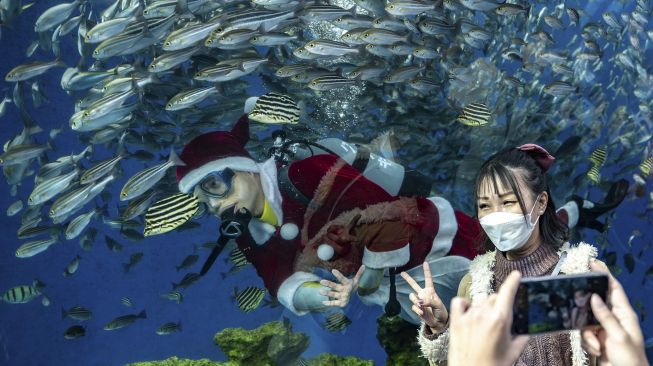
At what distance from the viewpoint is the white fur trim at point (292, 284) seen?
15.1 ft

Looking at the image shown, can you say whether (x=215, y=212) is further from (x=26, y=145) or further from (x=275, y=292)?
(x=26, y=145)

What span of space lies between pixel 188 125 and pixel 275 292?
159 cm

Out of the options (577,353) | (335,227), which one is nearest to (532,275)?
(577,353)

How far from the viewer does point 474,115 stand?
5.23 meters

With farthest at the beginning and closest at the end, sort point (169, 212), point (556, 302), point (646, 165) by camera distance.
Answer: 1. point (646, 165)
2. point (169, 212)
3. point (556, 302)

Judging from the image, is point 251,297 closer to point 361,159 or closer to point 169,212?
point 169,212

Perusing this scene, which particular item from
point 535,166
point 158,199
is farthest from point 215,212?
point 535,166

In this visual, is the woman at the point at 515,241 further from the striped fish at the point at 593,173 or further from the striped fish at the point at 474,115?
the striped fish at the point at 593,173

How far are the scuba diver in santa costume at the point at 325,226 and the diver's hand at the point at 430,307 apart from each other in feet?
8.15

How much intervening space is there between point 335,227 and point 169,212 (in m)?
1.27

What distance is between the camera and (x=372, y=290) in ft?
15.3

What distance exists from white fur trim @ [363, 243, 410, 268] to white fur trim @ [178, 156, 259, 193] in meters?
1.11

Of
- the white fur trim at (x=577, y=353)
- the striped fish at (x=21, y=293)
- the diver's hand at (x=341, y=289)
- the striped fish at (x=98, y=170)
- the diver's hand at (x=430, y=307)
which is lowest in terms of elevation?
the striped fish at (x=21, y=293)

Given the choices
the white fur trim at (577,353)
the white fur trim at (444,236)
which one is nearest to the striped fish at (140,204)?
the white fur trim at (444,236)
